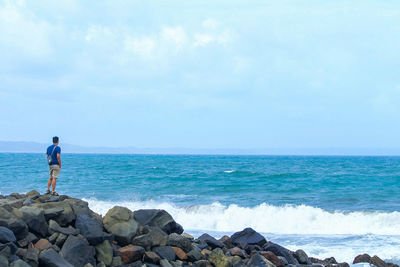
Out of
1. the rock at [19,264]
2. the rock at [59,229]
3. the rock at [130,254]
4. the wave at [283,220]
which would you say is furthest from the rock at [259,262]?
the wave at [283,220]

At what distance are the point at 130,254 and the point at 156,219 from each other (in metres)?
1.69

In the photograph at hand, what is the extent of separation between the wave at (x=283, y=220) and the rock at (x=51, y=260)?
1003cm

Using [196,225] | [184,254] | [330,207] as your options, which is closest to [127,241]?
[184,254]

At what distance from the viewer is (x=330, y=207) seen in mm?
22188

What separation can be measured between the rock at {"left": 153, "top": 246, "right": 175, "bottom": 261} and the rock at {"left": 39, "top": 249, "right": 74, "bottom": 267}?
178 cm

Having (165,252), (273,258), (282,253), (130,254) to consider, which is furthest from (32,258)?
(282,253)

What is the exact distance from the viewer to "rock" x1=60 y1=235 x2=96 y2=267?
7.42m

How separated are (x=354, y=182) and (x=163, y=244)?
94.4ft

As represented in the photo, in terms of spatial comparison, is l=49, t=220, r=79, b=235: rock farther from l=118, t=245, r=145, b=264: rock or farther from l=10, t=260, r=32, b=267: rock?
l=10, t=260, r=32, b=267: rock

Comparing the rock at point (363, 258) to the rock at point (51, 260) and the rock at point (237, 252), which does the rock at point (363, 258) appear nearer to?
the rock at point (237, 252)

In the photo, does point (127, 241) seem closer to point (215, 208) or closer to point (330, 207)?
point (215, 208)

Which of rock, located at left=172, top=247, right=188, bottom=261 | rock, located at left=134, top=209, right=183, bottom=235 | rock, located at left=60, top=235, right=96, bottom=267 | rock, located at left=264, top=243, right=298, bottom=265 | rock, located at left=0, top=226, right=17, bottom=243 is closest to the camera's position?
rock, located at left=0, top=226, right=17, bottom=243

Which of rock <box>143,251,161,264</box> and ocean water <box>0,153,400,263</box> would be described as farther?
ocean water <box>0,153,400,263</box>

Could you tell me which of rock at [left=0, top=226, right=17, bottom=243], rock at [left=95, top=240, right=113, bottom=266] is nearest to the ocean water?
rock at [left=95, top=240, right=113, bottom=266]
